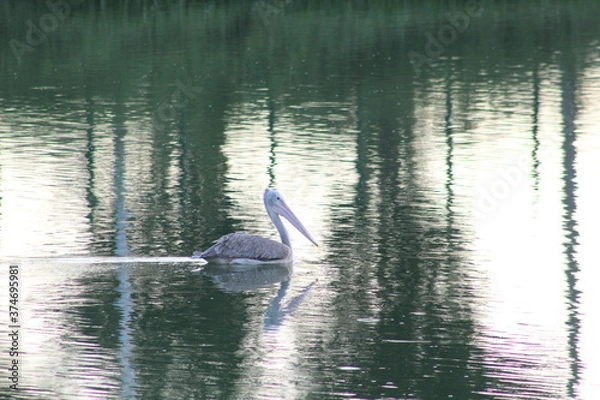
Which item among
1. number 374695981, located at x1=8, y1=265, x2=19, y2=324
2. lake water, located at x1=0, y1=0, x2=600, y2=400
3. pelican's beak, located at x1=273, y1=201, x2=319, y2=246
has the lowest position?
lake water, located at x1=0, y1=0, x2=600, y2=400

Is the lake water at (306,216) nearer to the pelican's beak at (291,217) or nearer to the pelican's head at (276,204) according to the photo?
the pelican's beak at (291,217)

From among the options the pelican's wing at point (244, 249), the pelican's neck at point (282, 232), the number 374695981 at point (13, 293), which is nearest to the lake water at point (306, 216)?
the number 374695981 at point (13, 293)

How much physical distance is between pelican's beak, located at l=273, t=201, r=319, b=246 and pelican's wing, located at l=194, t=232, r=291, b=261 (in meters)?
0.53

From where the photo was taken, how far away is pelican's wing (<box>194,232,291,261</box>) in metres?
12.3

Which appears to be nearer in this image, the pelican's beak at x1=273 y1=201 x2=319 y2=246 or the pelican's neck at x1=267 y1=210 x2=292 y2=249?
the pelican's neck at x1=267 y1=210 x2=292 y2=249

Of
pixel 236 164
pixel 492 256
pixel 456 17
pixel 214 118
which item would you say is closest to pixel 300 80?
pixel 214 118

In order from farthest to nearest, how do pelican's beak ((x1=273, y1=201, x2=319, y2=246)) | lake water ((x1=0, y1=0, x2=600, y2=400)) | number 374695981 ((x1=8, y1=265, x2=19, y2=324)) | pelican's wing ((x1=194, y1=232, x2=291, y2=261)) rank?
1. pelican's beak ((x1=273, y1=201, x2=319, y2=246))
2. pelican's wing ((x1=194, y1=232, x2=291, y2=261))
3. number 374695981 ((x1=8, y1=265, x2=19, y2=324))
4. lake water ((x1=0, y1=0, x2=600, y2=400))

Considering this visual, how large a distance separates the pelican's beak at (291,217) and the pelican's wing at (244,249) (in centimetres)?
53

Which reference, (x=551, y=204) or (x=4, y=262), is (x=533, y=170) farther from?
(x=4, y=262)

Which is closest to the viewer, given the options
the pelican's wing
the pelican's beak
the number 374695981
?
the number 374695981

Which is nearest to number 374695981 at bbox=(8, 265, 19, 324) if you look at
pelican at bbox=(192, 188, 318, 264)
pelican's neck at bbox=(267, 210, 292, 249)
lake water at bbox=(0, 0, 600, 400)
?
lake water at bbox=(0, 0, 600, 400)

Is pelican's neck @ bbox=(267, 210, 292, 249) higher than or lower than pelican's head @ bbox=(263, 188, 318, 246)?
lower

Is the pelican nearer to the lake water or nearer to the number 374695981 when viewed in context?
the lake water

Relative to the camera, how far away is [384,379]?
9.21 m
